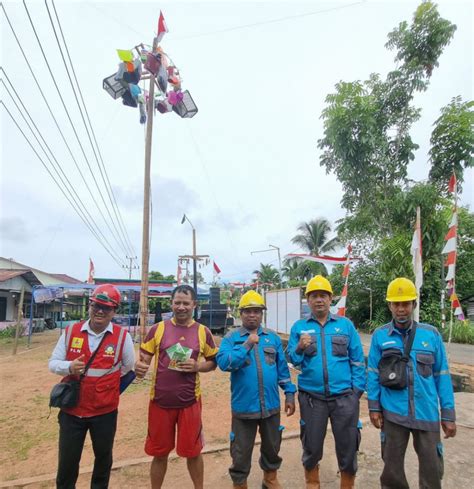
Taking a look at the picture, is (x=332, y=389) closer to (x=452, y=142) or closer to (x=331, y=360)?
(x=331, y=360)

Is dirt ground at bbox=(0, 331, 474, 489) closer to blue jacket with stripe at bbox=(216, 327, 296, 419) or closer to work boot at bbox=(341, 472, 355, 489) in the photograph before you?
work boot at bbox=(341, 472, 355, 489)

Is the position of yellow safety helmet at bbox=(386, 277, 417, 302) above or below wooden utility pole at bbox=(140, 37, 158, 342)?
below

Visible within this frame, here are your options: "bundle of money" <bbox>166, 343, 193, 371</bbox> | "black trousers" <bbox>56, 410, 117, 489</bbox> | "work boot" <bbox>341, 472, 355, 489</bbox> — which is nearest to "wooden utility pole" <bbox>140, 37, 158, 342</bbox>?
"black trousers" <bbox>56, 410, 117, 489</bbox>

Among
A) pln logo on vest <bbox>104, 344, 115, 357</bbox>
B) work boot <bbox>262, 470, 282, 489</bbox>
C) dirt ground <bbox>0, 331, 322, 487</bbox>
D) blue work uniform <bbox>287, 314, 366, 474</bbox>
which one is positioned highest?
pln logo on vest <bbox>104, 344, 115, 357</bbox>

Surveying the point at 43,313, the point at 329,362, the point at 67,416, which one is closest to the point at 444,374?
the point at 329,362

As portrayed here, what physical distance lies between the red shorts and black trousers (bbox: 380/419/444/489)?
4.61 ft

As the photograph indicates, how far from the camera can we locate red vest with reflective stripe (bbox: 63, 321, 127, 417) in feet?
8.20

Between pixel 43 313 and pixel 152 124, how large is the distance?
21416 mm

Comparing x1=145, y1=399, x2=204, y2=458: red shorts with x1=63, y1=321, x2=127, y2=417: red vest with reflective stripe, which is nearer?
x1=63, y1=321, x2=127, y2=417: red vest with reflective stripe

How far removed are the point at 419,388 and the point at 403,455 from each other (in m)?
0.52

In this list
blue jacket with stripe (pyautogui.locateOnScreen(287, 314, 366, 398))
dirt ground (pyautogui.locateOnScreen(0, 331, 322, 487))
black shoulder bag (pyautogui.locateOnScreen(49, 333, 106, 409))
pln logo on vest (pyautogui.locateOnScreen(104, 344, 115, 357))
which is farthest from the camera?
dirt ground (pyautogui.locateOnScreen(0, 331, 322, 487))

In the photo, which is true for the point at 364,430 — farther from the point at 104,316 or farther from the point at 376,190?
the point at 376,190

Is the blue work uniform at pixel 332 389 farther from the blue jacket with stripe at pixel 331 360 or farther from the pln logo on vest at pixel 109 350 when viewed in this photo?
the pln logo on vest at pixel 109 350

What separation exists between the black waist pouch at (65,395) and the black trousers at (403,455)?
7.43ft
